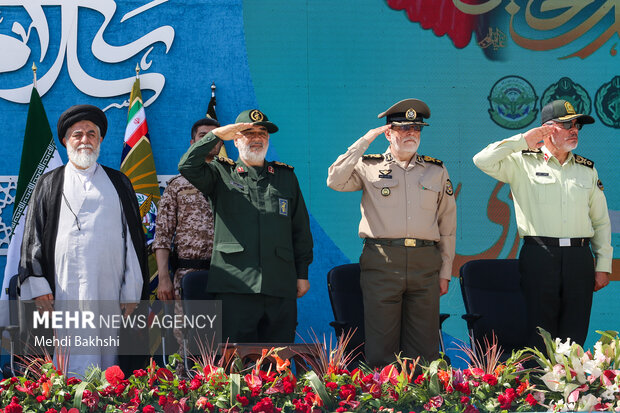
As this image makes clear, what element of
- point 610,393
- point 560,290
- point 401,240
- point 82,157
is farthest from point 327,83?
point 610,393

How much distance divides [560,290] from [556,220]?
398 mm

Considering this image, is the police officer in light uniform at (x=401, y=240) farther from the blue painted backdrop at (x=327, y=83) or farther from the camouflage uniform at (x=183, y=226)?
the blue painted backdrop at (x=327, y=83)

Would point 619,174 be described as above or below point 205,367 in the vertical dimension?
above

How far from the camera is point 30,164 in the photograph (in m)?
5.05

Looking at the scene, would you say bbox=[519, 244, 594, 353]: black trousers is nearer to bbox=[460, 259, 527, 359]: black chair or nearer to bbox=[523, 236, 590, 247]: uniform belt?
bbox=[523, 236, 590, 247]: uniform belt

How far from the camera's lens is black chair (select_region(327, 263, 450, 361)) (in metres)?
4.39

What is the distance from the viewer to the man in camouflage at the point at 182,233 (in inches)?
181

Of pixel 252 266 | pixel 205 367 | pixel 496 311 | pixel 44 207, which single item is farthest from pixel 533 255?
pixel 44 207

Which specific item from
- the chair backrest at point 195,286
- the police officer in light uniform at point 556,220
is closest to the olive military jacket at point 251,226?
the chair backrest at point 195,286

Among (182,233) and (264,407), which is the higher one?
(182,233)

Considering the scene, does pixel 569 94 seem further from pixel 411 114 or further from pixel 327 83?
pixel 411 114

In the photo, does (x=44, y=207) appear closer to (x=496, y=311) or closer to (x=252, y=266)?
(x=252, y=266)

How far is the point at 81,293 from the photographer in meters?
3.90

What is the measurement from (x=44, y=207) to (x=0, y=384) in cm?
161
